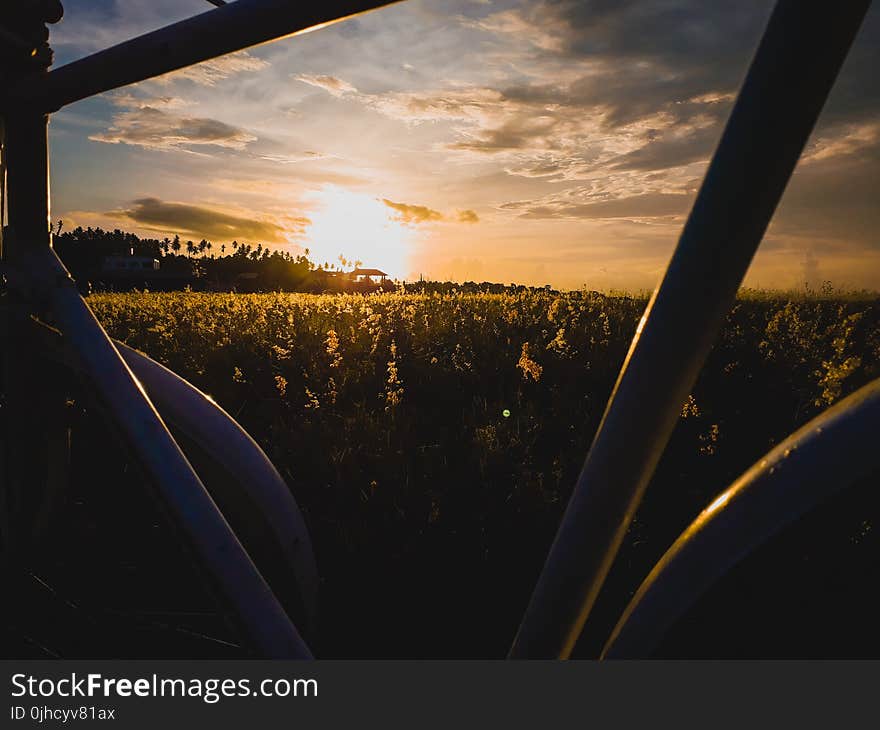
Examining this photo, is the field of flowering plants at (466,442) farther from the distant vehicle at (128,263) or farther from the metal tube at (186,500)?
the distant vehicle at (128,263)

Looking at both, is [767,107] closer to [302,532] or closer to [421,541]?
[302,532]

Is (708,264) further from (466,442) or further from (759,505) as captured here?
(466,442)

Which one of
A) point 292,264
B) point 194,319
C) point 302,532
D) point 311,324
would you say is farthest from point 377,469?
point 292,264

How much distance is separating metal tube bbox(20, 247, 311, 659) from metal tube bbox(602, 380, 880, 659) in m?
0.72

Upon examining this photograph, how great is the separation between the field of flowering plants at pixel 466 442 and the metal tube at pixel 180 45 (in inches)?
48.4

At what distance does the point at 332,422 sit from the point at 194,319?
555cm

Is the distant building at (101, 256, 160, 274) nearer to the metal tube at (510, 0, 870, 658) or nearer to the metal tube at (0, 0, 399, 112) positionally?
the metal tube at (0, 0, 399, 112)

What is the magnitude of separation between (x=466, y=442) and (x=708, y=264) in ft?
10.3

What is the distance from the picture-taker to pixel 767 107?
521 mm

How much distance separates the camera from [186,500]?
3.62ft

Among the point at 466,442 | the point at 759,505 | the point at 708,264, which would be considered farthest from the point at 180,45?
the point at 466,442

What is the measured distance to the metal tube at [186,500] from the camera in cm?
107

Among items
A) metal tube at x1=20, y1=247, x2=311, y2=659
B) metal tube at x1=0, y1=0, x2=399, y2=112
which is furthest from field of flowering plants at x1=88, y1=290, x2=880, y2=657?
metal tube at x1=0, y1=0, x2=399, y2=112

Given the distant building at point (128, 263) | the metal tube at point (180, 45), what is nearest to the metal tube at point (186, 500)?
the metal tube at point (180, 45)
